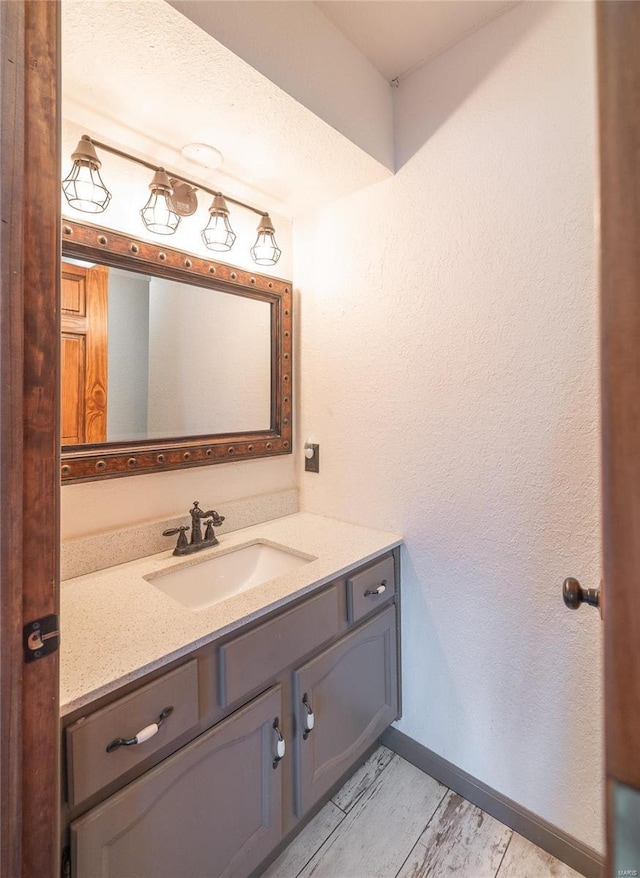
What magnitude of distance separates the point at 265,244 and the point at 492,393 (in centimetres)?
104

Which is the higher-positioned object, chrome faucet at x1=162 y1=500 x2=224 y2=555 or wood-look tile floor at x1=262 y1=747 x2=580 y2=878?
chrome faucet at x1=162 y1=500 x2=224 y2=555

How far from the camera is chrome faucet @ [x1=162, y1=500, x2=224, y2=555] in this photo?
1334mm

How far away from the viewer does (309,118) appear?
3.84ft

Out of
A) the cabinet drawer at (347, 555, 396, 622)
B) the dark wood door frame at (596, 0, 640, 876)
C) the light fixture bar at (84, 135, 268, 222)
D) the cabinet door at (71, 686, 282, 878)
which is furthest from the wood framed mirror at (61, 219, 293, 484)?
the dark wood door frame at (596, 0, 640, 876)

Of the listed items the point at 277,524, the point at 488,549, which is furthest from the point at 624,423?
the point at 277,524

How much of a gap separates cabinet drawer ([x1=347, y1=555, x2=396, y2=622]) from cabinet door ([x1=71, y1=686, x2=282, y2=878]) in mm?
337

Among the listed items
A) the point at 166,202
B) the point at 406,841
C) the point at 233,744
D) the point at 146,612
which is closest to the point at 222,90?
the point at 166,202

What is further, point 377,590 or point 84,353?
point 377,590

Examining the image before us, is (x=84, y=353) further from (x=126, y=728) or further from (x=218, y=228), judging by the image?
(x=126, y=728)

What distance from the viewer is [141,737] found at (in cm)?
77

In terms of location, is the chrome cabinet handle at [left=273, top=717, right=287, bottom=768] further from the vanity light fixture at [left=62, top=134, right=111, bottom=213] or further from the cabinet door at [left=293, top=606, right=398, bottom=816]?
the vanity light fixture at [left=62, top=134, right=111, bottom=213]

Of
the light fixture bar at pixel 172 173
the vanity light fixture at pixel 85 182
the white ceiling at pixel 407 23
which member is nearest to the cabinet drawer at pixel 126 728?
the vanity light fixture at pixel 85 182

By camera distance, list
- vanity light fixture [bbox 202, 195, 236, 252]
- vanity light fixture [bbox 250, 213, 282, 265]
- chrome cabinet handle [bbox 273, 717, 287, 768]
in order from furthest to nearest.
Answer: vanity light fixture [bbox 250, 213, 282, 265]
vanity light fixture [bbox 202, 195, 236, 252]
chrome cabinet handle [bbox 273, 717, 287, 768]

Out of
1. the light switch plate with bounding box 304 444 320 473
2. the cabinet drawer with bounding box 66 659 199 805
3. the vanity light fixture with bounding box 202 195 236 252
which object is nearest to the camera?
the cabinet drawer with bounding box 66 659 199 805
